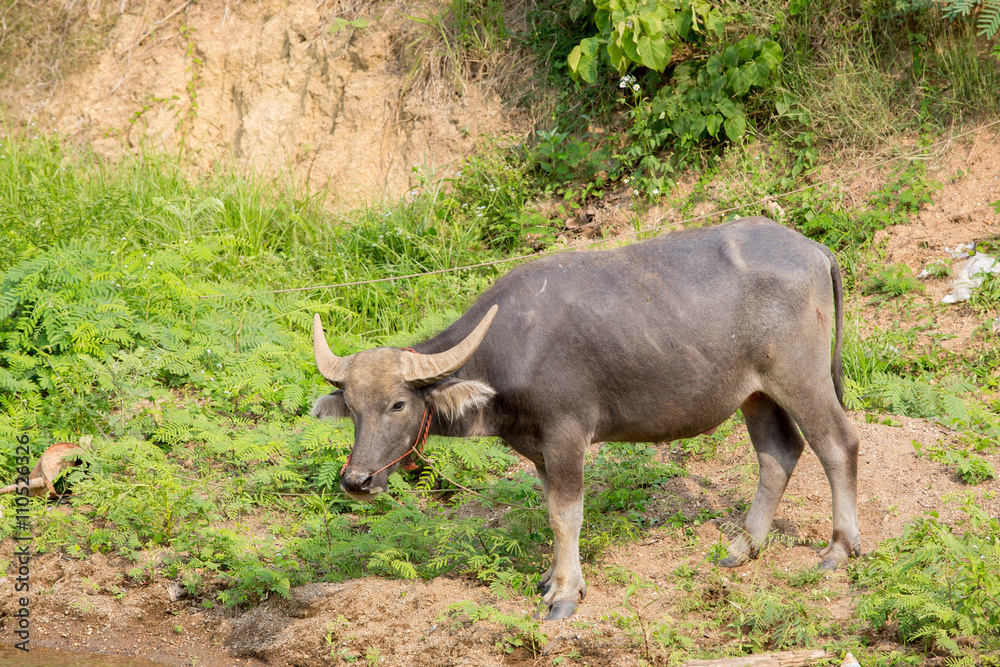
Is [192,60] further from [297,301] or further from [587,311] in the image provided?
[587,311]

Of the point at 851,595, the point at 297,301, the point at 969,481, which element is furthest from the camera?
the point at 297,301

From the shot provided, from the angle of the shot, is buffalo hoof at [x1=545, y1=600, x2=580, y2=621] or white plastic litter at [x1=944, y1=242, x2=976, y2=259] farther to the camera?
white plastic litter at [x1=944, y1=242, x2=976, y2=259]

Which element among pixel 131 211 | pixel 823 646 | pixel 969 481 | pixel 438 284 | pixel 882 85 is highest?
pixel 131 211

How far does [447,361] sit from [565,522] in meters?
0.90

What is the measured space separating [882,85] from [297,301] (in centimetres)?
494

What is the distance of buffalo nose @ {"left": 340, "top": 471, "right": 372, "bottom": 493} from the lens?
3602 mm

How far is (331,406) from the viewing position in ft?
12.9

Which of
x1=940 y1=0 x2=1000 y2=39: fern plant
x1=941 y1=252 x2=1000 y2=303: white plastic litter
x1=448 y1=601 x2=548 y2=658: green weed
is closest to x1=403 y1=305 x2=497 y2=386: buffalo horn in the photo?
x1=448 y1=601 x2=548 y2=658: green weed

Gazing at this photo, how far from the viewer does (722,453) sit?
5238 mm

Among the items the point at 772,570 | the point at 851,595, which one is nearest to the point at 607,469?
the point at 772,570

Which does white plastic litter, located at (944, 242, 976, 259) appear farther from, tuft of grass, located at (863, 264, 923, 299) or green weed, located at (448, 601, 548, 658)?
green weed, located at (448, 601, 548, 658)

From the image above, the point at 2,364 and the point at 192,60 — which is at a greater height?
the point at 192,60

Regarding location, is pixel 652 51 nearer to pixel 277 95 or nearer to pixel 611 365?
pixel 277 95

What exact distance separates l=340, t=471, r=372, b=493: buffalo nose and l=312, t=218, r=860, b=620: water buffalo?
0.23 feet
